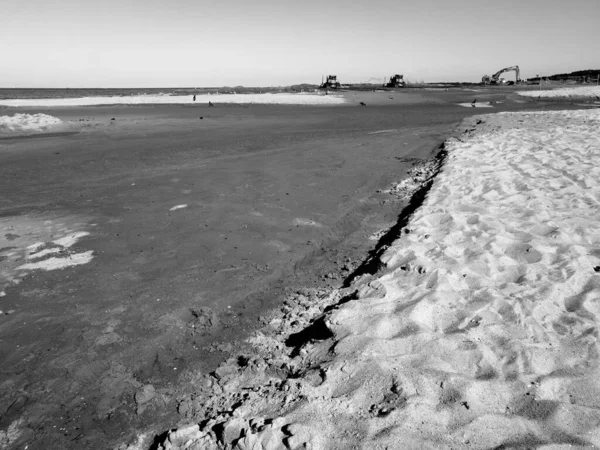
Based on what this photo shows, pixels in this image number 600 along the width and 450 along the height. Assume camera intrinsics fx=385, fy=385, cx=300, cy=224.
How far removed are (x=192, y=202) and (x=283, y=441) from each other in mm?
5741

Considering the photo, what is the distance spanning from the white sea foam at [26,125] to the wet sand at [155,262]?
678 cm

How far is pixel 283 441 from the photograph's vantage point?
234 centimetres

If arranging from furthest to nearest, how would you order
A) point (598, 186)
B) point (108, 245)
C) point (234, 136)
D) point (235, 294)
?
point (234, 136) < point (598, 186) < point (108, 245) < point (235, 294)

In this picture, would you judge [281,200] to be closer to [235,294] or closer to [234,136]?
[235,294]

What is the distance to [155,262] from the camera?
519cm

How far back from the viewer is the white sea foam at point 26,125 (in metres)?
17.4

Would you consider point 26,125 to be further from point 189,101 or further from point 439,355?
point 189,101

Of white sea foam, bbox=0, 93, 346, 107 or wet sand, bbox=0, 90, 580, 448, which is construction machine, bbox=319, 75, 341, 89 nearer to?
white sea foam, bbox=0, 93, 346, 107

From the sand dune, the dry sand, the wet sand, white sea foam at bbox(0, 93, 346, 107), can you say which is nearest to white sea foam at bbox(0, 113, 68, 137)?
the wet sand

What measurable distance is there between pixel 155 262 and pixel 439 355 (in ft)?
12.4

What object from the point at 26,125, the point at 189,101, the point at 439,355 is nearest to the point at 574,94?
the point at 189,101

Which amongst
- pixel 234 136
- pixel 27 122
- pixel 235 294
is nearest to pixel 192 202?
pixel 235 294

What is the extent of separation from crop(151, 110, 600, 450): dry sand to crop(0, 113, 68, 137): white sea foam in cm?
1881

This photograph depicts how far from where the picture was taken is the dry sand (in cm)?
238
